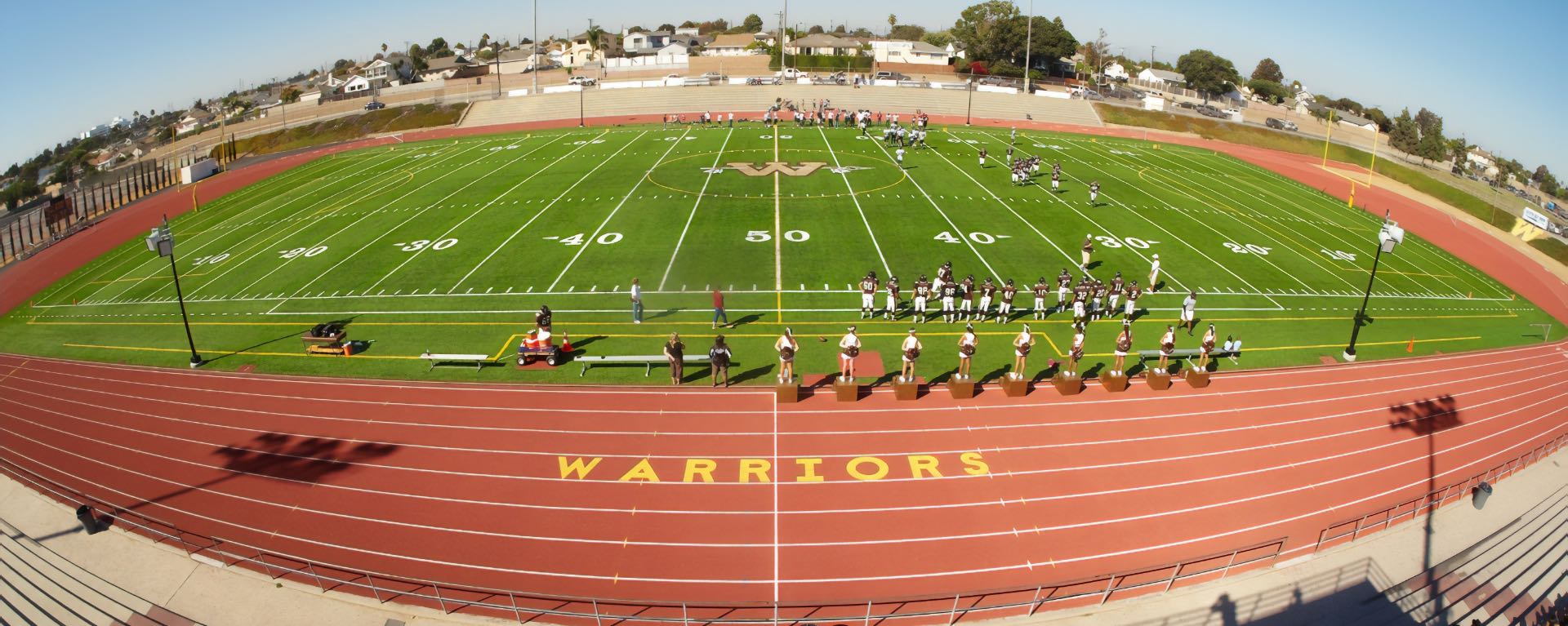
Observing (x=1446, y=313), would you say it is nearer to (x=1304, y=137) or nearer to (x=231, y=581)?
(x=231, y=581)

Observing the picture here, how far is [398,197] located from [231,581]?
30461 mm

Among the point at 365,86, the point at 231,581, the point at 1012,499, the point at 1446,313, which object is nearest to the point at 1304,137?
the point at 1446,313

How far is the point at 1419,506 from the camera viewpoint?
561 inches

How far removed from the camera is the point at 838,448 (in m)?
15.5

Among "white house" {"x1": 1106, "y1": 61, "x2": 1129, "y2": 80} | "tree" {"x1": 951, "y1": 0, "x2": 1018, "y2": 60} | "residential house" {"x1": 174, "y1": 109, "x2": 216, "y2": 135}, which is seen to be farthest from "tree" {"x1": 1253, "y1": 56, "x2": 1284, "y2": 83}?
"residential house" {"x1": 174, "y1": 109, "x2": 216, "y2": 135}

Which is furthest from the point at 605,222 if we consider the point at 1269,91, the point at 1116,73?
the point at 1116,73

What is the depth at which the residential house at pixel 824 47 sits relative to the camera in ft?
331

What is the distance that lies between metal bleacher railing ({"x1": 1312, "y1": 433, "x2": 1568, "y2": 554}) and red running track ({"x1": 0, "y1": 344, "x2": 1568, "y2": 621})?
35cm

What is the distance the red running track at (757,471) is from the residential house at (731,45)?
95.3 m

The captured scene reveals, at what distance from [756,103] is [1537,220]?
5324 cm

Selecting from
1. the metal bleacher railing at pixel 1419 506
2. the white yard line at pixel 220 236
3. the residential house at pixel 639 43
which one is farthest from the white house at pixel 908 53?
the metal bleacher railing at pixel 1419 506

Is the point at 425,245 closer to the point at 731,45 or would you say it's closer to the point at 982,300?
the point at 982,300

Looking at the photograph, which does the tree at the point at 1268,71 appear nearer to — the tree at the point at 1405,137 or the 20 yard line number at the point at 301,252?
the tree at the point at 1405,137

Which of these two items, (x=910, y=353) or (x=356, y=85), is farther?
(x=356, y=85)
